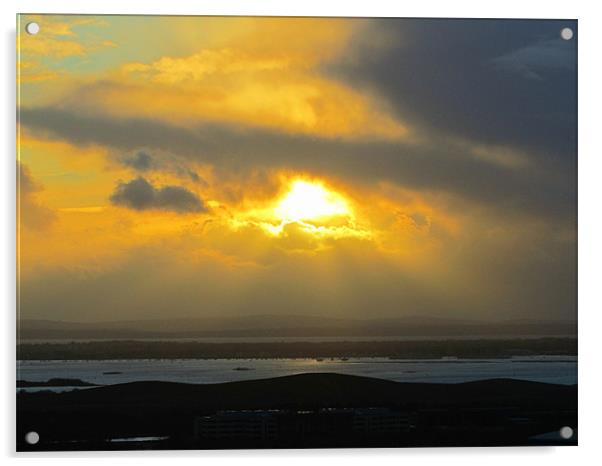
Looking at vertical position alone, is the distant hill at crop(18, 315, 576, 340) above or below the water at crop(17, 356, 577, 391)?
above

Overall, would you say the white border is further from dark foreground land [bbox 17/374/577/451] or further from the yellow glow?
the yellow glow

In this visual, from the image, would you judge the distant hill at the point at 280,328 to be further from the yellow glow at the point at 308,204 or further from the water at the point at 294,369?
the yellow glow at the point at 308,204

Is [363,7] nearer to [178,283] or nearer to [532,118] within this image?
[532,118]

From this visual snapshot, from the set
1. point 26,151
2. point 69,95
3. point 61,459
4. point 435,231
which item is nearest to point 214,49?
point 69,95

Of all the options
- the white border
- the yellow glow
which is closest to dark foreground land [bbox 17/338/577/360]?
the white border

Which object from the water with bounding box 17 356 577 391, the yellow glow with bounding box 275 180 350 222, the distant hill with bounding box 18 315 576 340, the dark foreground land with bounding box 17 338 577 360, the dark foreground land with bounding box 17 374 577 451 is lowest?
the dark foreground land with bounding box 17 374 577 451
